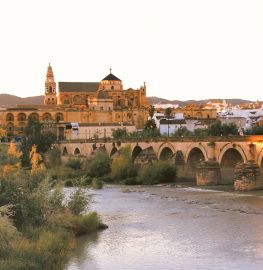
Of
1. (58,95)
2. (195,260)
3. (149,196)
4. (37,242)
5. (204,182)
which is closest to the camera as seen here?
(37,242)

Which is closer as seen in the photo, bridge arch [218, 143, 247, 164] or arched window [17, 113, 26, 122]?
bridge arch [218, 143, 247, 164]

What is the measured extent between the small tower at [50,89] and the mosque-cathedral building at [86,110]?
12.3ft

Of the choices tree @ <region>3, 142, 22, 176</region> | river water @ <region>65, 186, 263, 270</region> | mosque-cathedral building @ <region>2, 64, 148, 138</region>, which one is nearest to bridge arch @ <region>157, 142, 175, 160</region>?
river water @ <region>65, 186, 263, 270</region>

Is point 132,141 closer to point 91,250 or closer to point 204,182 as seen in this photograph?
point 204,182

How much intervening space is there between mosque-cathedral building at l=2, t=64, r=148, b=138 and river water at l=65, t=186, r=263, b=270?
137 feet

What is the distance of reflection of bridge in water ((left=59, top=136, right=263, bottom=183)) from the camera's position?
2883 cm

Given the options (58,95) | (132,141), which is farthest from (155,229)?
(58,95)

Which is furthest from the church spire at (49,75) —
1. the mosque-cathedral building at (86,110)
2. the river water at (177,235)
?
the river water at (177,235)

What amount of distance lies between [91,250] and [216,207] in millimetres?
7464

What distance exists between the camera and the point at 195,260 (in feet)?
47.2

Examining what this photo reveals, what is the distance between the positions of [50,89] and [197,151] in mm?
53486

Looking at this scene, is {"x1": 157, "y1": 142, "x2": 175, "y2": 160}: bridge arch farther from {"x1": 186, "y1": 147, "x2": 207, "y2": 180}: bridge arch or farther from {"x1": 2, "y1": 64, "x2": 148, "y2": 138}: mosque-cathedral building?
{"x1": 2, "y1": 64, "x2": 148, "y2": 138}: mosque-cathedral building

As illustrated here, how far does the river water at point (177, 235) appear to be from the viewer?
14.2 meters

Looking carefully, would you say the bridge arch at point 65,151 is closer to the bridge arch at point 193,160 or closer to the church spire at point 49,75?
the bridge arch at point 193,160
